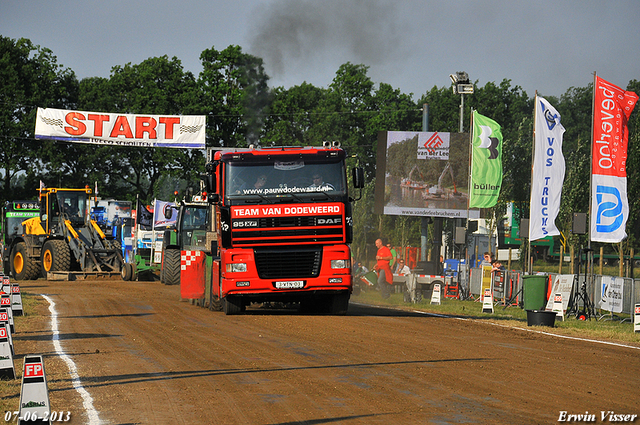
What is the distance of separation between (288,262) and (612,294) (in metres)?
9.77

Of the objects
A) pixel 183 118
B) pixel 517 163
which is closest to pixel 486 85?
pixel 517 163

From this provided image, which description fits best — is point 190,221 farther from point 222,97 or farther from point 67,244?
point 222,97

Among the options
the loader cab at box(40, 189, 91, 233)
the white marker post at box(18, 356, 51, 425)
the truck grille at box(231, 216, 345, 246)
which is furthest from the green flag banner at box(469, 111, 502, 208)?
the white marker post at box(18, 356, 51, 425)

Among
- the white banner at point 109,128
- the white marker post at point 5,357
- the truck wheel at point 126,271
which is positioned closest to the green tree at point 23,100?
the white banner at point 109,128

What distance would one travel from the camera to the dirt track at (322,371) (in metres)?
7.47

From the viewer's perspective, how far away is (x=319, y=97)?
232ft

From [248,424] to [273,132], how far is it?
49541mm

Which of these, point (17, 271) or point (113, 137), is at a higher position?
point (113, 137)

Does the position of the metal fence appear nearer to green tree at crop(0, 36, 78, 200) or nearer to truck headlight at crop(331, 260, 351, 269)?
truck headlight at crop(331, 260, 351, 269)

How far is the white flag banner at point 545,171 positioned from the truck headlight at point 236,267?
1038cm

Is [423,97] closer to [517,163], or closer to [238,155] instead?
[517,163]

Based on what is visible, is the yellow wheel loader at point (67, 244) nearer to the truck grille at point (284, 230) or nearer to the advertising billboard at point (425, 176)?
the advertising billboard at point (425, 176)

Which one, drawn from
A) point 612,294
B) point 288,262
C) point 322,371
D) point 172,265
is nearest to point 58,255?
point 172,265

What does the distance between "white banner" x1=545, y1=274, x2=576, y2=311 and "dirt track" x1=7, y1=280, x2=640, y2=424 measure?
4185 mm
